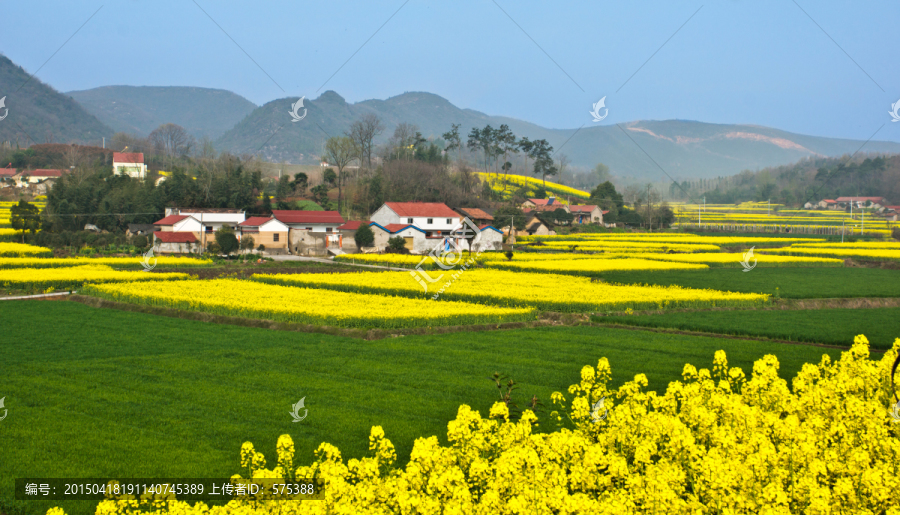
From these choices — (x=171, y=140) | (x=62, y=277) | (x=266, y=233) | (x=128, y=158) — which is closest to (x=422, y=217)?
(x=266, y=233)

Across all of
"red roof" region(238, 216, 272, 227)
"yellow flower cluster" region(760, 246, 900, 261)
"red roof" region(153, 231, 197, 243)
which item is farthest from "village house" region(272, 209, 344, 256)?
"yellow flower cluster" region(760, 246, 900, 261)

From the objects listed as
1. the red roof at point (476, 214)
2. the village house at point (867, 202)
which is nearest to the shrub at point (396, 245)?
the red roof at point (476, 214)

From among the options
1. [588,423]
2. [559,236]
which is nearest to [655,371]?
[588,423]

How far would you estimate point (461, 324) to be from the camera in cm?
2398

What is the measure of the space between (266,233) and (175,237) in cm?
766

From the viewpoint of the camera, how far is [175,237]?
55.9m

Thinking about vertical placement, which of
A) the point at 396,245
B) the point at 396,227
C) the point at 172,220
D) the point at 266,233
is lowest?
the point at 396,245

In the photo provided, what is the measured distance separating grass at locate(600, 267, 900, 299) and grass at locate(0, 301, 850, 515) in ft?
46.1

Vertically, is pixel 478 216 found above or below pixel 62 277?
above

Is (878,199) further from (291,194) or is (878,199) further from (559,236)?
(291,194)

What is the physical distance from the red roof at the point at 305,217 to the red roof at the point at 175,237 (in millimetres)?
7982

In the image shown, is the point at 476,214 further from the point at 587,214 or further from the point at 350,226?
the point at 587,214

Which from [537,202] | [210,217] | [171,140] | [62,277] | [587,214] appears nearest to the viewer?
[62,277]

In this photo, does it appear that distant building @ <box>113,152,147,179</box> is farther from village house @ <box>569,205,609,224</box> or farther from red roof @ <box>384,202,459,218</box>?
village house @ <box>569,205,609,224</box>
